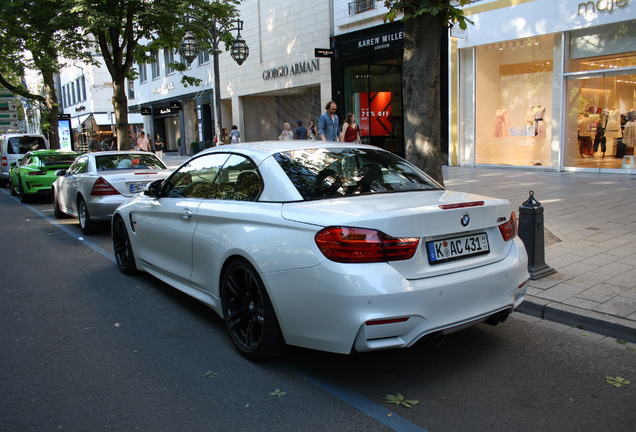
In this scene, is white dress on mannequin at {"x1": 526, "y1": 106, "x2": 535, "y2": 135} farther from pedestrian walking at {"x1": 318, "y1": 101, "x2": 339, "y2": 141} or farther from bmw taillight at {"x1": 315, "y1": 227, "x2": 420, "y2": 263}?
bmw taillight at {"x1": 315, "y1": 227, "x2": 420, "y2": 263}

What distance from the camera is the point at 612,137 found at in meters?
14.7

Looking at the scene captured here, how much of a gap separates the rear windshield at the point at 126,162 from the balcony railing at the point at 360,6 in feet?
42.9

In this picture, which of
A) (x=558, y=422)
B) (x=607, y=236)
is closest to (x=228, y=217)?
(x=558, y=422)

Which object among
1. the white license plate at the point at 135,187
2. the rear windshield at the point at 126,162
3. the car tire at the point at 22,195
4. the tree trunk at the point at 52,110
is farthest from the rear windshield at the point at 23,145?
the white license plate at the point at 135,187

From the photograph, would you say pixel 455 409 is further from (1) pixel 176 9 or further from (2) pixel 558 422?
(1) pixel 176 9

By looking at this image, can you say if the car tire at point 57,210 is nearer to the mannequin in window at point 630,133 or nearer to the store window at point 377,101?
the store window at point 377,101

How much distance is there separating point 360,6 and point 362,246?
762 inches

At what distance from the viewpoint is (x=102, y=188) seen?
877 centimetres

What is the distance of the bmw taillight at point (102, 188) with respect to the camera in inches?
345

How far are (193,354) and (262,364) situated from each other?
59cm

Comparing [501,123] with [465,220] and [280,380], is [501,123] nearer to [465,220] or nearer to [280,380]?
[465,220]

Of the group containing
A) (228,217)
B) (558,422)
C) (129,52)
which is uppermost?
(129,52)

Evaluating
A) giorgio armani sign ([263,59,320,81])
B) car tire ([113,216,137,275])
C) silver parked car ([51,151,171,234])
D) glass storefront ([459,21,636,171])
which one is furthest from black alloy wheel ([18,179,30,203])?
glass storefront ([459,21,636,171])

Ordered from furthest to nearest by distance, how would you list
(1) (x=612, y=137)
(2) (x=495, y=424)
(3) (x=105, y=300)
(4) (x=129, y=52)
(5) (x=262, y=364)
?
1. (4) (x=129, y=52)
2. (1) (x=612, y=137)
3. (3) (x=105, y=300)
4. (5) (x=262, y=364)
5. (2) (x=495, y=424)
